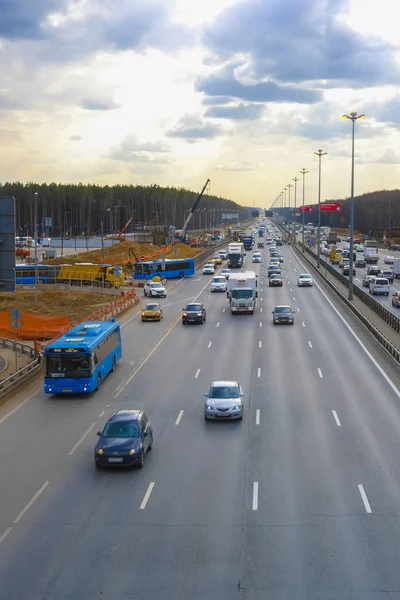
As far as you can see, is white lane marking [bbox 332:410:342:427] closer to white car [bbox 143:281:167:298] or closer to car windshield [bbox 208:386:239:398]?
car windshield [bbox 208:386:239:398]

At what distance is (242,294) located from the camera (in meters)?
58.3

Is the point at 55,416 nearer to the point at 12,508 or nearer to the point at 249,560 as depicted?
the point at 12,508

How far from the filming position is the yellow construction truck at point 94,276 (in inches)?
3280

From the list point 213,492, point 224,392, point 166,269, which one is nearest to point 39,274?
point 166,269

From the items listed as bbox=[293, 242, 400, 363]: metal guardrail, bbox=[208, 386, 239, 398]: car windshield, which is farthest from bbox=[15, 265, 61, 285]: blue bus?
bbox=[208, 386, 239, 398]: car windshield

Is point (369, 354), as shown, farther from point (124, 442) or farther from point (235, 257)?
point (235, 257)

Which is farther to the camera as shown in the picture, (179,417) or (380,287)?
(380,287)

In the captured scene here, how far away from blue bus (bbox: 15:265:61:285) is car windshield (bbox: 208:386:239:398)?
62242mm

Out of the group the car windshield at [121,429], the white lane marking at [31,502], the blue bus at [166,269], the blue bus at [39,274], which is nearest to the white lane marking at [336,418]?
the car windshield at [121,429]

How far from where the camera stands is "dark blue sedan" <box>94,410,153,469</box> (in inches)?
847

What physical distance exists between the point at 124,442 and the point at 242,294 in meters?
37.1

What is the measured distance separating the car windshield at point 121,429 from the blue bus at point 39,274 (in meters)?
66.9

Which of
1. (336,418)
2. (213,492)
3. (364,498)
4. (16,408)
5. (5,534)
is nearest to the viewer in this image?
(5,534)

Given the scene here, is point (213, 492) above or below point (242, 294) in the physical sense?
below
